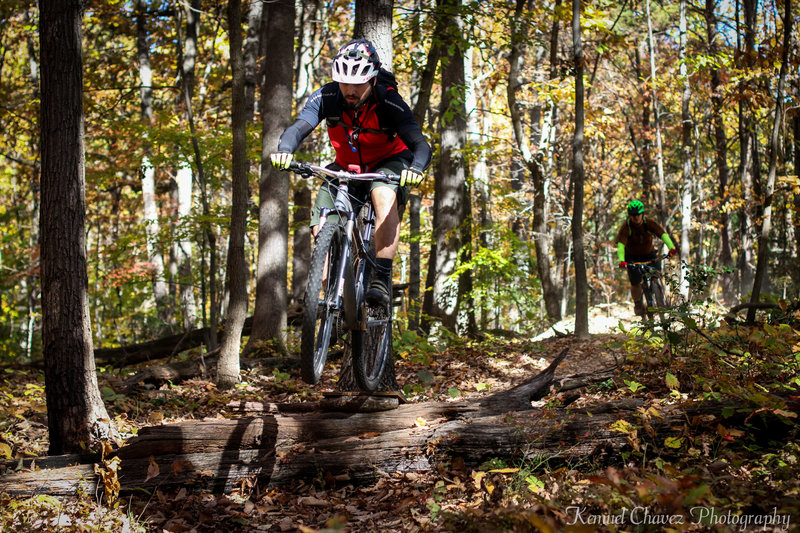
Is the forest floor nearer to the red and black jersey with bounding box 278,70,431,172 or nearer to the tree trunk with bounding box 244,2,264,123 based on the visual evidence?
the red and black jersey with bounding box 278,70,431,172

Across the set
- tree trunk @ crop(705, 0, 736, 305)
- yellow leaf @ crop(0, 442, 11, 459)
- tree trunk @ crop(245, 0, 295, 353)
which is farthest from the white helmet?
tree trunk @ crop(705, 0, 736, 305)

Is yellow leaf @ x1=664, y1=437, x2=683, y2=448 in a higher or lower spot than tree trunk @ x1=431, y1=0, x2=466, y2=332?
lower

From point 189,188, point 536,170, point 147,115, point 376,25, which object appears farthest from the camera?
point 189,188

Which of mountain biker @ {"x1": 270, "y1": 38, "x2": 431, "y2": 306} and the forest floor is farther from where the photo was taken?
mountain biker @ {"x1": 270, "y1": 38, "x2": 431, "y2": 306}

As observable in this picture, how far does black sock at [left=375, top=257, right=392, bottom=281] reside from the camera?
5320mm

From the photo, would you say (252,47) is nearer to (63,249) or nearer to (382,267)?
(63,249)

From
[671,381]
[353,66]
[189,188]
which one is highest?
[189,188]

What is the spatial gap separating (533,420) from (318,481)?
1749 mm

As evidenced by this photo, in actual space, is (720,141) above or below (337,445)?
above

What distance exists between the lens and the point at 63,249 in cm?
510

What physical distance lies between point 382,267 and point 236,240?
290 centimetres

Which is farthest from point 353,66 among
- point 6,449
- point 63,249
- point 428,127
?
point 428,127

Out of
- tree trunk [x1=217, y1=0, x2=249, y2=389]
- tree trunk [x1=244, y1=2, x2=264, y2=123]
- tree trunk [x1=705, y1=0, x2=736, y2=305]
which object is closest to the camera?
tree trunk [x1=217, y1=0, x2=249, y2=389]

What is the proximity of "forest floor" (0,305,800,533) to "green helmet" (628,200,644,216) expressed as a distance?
4.11 m
